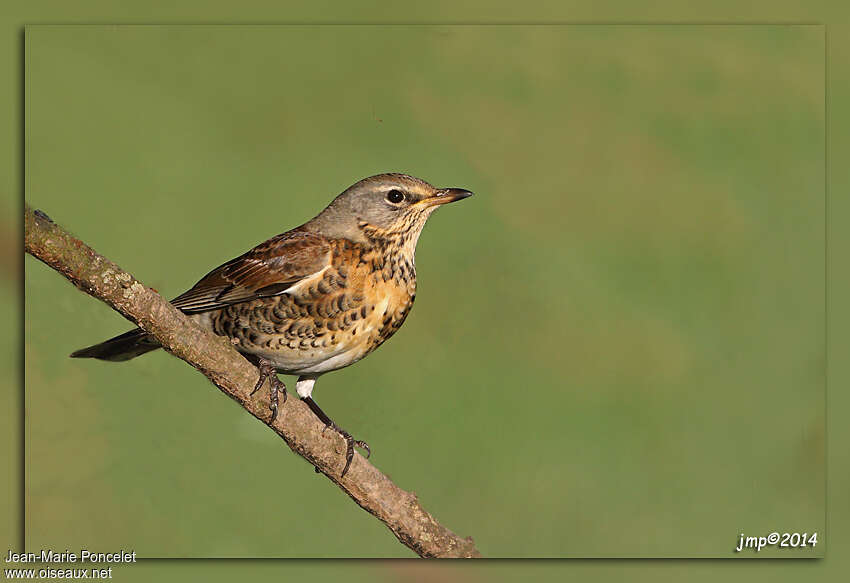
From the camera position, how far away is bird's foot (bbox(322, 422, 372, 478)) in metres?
3.62

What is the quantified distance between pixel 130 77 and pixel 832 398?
3073 mm

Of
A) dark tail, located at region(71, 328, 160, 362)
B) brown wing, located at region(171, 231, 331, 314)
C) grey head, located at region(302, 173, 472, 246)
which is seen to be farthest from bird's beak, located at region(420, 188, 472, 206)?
dark tail, located at region(71, 328, 160, 362)

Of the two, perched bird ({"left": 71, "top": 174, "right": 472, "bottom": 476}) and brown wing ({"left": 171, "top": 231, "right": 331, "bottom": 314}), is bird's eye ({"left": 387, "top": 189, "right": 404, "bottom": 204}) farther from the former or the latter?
brown wing ({"left": 171, "top": 231, "right": 331, "bottom": 314})

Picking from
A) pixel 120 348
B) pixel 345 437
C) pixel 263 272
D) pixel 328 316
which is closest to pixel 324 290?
pixel 328 316

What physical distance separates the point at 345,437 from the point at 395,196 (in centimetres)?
92

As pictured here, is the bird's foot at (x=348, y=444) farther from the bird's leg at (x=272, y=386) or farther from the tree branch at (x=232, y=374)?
the bird's leg at (x=272, y=386)

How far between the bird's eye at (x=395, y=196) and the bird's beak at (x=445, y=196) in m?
0.08

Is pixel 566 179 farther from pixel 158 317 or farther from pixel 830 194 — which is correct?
pixel 158 317

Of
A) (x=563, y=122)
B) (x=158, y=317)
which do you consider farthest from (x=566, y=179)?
(x=158, y=317)

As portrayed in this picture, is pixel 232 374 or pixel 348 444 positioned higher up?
pixel 232 374

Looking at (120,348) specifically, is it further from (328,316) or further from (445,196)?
(445,196)

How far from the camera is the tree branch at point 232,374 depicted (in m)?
2.98

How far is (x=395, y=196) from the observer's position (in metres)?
3.86

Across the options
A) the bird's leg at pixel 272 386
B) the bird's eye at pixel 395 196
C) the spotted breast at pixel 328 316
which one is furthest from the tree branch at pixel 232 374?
the bird's eye at pixel 395 196
